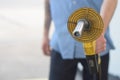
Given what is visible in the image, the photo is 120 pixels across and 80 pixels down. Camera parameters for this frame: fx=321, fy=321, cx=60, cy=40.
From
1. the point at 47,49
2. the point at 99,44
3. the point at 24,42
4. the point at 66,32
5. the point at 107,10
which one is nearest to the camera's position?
the point at 99,44

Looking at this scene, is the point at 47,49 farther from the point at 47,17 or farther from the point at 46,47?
the point at 47,17

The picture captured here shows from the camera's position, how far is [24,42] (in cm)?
519

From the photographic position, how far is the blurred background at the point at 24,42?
3.19 meters

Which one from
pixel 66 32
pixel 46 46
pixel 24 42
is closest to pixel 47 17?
pixel 46 46

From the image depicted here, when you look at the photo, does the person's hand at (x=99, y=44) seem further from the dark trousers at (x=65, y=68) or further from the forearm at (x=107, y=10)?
the dark trousers at (x=65, y=68)

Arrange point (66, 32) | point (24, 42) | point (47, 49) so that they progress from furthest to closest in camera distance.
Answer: point (24, 42) → point (47, 49) → point (66, 32)

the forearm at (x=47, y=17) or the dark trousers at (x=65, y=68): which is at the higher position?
the forearm at (x=47, y=17)

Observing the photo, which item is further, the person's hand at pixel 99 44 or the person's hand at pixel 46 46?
the person's hand at pixel 46 46

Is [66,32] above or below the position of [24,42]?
above

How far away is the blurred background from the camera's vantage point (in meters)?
3.19

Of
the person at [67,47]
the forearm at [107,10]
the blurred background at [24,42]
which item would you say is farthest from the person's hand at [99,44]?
the blurred background at [24,42]

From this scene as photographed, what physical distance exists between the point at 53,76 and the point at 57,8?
1.06 feet

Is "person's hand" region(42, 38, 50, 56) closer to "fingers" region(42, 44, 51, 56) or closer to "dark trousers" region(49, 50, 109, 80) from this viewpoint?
"fingers" region(42, 44, 51, 56)

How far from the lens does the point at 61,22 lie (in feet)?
4.71
